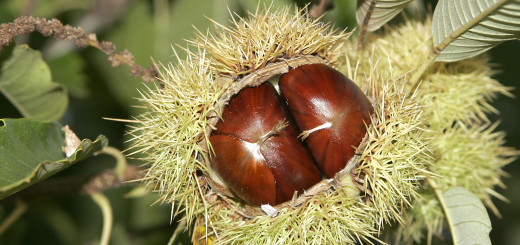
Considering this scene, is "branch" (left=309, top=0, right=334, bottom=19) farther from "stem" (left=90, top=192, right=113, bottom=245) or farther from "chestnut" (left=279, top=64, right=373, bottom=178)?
"stem" (left=90, top=192, right=113, bottom=245)

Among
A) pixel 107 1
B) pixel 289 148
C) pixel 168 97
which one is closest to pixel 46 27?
pixel 168 97

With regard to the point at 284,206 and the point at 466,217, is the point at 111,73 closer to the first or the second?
the point at 284,206

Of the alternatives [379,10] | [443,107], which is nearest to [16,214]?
[379,10]

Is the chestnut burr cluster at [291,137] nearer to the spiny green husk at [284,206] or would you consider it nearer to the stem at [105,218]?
the spiny green husk at [284,206]

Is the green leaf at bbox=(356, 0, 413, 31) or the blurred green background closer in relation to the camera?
the green leaf at bbox=(356, 0, 413, 31)

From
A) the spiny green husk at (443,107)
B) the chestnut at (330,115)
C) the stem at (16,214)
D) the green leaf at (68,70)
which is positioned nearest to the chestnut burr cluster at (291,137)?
the chestnut at (330,115)

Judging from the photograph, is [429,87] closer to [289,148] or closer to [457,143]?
[457,143]

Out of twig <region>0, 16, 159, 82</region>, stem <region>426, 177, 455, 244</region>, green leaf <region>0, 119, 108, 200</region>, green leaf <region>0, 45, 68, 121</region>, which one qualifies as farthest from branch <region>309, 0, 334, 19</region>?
green leaf <region>0, 45, 68, 121</region>
